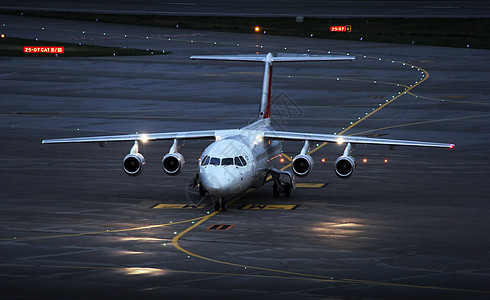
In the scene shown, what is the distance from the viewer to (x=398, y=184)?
153 ft

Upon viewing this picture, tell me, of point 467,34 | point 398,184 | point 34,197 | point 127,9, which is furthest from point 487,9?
point 34,197

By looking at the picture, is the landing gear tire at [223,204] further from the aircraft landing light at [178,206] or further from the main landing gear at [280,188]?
the main landing gear at [280,188]

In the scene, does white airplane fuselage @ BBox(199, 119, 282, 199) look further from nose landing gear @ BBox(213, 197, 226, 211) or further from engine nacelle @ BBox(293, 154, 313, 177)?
engine nacelle @ BBox(293, 154, 313, 177)

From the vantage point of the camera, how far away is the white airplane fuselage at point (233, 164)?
131ft

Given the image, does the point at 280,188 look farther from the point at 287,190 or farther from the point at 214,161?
the point at 214,161

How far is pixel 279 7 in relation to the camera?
134 meters

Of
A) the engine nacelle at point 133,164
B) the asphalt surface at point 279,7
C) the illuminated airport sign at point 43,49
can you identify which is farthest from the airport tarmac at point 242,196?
the asphalt surface at point 279,7

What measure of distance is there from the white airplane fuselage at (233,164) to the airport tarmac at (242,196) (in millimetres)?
1218

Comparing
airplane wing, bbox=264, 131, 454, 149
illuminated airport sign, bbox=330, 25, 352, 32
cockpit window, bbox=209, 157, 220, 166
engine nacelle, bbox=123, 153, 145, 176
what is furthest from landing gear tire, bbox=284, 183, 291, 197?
illuminated airport sign, bbox=330, 25, 352, 32

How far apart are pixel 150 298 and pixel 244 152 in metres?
14.3

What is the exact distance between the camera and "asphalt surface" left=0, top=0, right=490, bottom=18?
124m

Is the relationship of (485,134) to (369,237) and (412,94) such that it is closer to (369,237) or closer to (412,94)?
(412,94)

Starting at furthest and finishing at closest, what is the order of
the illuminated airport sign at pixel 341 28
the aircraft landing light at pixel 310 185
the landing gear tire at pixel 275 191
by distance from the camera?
1. the illuminated airport sign at pixel 341 28
2. the aircraft landing light at pixel 310 185
3. the landing gear tire at pixel 275 191

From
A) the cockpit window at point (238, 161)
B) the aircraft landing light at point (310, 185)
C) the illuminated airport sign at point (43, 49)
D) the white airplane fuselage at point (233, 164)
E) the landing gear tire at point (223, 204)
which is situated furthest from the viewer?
the illuminated airport sign at point (43, 49)
